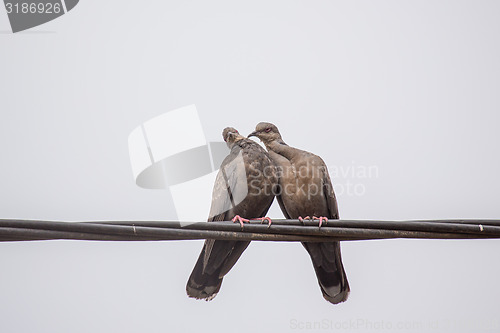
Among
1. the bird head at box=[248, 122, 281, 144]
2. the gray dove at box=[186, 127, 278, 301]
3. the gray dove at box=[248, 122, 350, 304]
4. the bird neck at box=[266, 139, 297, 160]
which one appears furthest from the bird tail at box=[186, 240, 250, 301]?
the bird head at box=[248, 122, 281, 144]

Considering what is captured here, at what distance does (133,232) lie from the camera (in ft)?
10.8

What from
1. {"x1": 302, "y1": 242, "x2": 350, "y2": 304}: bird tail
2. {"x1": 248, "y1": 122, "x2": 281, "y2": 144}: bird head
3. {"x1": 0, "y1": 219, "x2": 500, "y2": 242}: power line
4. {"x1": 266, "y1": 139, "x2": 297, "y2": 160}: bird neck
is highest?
{"x1": 248, "y1": 122, "x2": 281, "y2": 144}: bird head

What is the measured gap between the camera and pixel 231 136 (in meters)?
6.34

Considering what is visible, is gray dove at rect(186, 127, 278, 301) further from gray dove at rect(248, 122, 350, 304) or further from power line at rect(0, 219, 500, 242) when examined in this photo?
power line at rect(0, 219, 500, 242)

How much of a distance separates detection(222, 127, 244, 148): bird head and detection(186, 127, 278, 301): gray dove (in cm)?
28

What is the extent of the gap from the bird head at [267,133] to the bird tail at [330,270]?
1.25 metres

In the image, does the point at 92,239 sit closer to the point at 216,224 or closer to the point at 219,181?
the point at 216,224

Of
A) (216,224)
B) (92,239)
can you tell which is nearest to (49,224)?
(92,239)

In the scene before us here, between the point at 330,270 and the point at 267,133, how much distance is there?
1.49 m

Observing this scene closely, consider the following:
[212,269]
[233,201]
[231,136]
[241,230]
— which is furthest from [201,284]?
[241,230]

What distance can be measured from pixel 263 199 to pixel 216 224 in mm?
2168

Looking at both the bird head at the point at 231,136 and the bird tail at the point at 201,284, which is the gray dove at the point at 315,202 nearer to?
the bird head at the point at 231,136

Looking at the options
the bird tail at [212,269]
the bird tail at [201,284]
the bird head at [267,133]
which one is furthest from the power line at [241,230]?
the bird head at [267,133]

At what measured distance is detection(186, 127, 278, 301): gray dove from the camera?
5.28 meters
